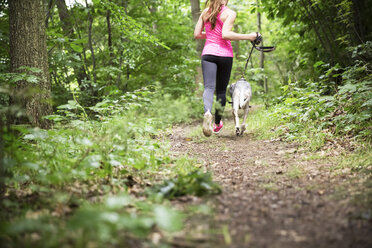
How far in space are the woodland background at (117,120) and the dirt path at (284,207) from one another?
0.95 ft

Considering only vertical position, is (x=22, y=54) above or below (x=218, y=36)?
below

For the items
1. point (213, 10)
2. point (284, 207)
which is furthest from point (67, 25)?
Answer: point (284, 207)

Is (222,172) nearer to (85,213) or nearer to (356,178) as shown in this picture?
(356,178)

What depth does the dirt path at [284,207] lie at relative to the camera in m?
1.41

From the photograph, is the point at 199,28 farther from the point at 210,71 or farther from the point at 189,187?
the point at 189,187

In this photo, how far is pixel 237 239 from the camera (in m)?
1.43

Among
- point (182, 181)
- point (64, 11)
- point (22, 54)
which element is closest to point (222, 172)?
point (182, 181)

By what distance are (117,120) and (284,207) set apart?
7.03 feet

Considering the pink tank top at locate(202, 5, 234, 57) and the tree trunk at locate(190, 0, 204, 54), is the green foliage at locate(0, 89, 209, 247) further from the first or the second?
the tree trunk at locate(190, 0, 204, 54)

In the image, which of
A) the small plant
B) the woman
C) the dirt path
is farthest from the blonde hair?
the small plant

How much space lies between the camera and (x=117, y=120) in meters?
3.14

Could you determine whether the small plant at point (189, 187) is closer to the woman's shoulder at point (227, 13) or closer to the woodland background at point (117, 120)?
the woodland background at point (117, 120)

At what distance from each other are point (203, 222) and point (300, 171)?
58.0 inches

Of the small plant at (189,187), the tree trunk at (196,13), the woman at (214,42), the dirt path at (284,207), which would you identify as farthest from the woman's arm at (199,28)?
the tree trunk at (196,13)
